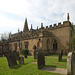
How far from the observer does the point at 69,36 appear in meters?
17.8

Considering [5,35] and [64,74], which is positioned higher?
[5,35]

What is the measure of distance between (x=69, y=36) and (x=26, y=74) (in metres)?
15.0

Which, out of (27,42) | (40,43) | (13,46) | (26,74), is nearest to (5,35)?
(13,46)

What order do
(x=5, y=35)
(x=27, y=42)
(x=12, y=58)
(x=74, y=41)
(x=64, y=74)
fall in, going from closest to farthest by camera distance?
(x=64, y=74) < (x=12, y=58) < (x=74, y=41) < (x=27, y=42) < (x=5, y=35)

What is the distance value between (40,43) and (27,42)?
6025 mm

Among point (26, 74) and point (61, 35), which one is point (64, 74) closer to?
point (26, 74)

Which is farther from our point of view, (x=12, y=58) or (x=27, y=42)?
(x=27, y=42)

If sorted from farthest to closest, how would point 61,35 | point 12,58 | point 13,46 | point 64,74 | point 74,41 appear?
point 13,46, point 61,35, point 74,41, point 12,58, point 64,74

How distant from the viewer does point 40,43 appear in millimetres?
18938

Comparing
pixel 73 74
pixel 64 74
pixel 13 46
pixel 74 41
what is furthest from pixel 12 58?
pixel 13 46

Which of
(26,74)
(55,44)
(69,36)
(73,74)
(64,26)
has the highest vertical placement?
(64,26)

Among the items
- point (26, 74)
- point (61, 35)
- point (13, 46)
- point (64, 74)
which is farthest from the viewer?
point (13, 46)

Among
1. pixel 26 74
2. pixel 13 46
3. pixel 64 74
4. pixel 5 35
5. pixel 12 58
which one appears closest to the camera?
pixel 64 74

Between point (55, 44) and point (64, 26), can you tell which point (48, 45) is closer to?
point (55, 44)
